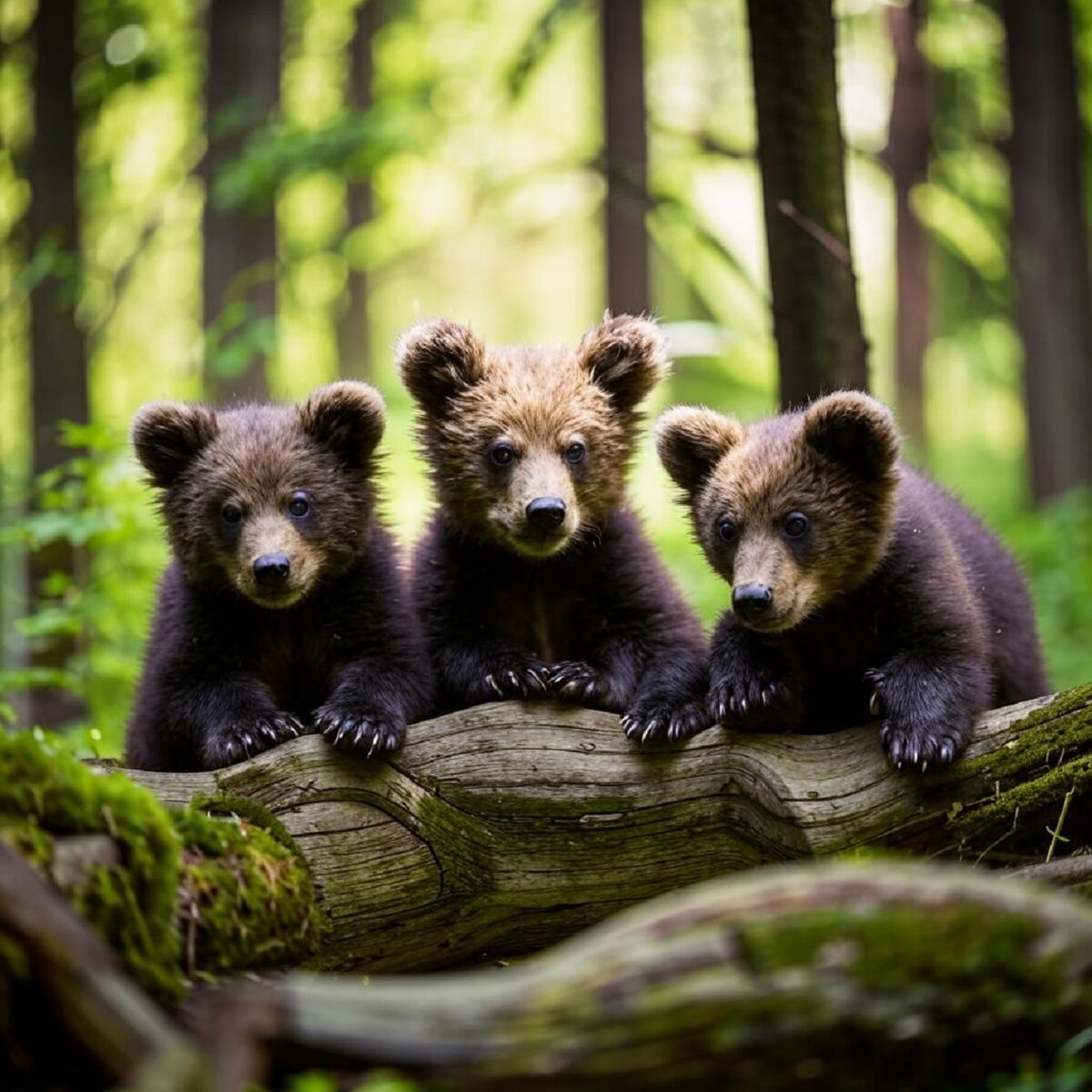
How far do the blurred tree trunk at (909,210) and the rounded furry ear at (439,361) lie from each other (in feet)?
37.2

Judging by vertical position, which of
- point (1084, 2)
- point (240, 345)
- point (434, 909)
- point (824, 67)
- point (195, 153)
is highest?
point (1084, 2)

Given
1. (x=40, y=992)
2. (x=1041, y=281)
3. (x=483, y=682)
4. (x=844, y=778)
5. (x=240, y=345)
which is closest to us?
(x=40, y=992)

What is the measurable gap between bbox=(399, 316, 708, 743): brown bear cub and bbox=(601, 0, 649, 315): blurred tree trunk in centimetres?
708

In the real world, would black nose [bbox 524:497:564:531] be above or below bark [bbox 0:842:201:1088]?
above

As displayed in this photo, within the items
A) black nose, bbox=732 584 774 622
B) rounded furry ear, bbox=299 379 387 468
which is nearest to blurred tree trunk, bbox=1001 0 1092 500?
rounded furry ear, bbox=299 379 387 468

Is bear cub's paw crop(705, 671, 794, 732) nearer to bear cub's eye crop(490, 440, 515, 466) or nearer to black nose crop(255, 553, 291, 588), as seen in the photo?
bear cub's eye crop(490, 440, 515, 466)

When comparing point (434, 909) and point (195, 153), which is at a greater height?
point (195, 153)

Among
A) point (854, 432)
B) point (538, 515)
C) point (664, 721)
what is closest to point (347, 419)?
point (538, 515)

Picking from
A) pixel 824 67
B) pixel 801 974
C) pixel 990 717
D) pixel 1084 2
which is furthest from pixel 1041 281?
pixel 801 974

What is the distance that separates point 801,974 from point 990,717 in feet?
8.50

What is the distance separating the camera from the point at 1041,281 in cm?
1580

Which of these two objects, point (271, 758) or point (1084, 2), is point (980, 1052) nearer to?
point (271, 758)

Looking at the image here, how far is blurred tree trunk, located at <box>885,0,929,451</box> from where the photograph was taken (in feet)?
55.8

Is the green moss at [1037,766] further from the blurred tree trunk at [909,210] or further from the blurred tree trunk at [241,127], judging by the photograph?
the blurred tree trunk at [909,210]
